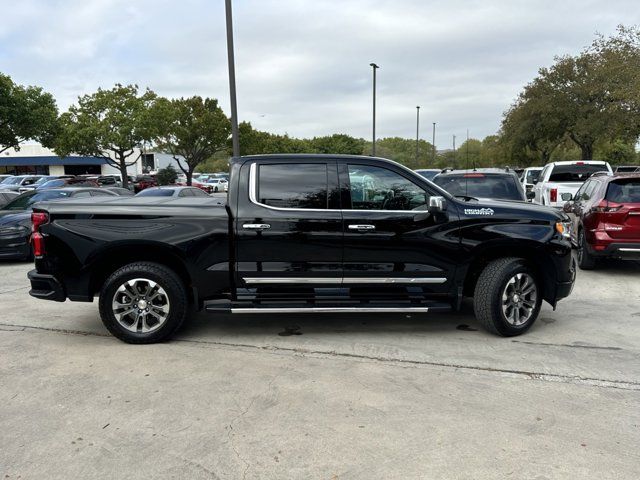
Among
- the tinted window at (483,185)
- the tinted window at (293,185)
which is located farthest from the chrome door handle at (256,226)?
the tinted window at (483,185)

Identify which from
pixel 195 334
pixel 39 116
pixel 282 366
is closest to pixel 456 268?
pixel 282 366

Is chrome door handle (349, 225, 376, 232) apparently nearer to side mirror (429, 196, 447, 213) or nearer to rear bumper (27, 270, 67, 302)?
side mirror (429, 196, 447, 213)

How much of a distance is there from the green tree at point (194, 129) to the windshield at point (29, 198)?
24.4m

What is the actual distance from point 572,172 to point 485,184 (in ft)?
23.0

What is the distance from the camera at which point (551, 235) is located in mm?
5336

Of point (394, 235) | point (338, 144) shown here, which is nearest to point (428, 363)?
point (394, 235)

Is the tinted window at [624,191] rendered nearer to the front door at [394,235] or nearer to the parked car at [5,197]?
the front door at [394,235]

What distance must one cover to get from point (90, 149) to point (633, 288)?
32590 millimetres

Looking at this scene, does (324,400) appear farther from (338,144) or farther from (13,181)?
(338,144)

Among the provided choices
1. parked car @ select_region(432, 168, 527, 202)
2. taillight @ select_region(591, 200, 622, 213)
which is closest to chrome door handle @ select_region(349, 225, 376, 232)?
parked car @ select_region(432, 168, 527, 202)

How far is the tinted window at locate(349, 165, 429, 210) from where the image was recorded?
17.4 feet

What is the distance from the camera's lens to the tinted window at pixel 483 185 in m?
8.37

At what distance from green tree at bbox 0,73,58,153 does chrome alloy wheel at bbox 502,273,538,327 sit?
26121 millimetres

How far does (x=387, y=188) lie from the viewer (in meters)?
5.31
